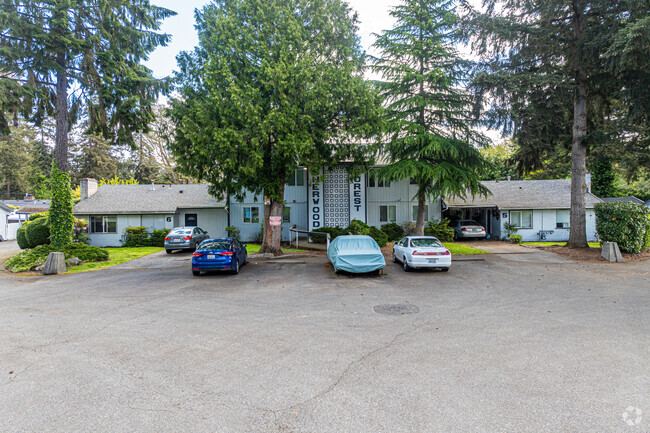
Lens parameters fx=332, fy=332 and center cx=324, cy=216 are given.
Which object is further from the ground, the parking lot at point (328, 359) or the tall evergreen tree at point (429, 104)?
the tall evergreen tree at point (429, 104)

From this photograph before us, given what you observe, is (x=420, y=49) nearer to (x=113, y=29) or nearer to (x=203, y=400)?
(x=113, y=29)

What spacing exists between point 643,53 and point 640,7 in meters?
2.34

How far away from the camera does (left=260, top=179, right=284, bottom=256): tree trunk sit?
18844mm

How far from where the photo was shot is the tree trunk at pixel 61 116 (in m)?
17.7

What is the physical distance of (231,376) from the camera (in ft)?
15.3

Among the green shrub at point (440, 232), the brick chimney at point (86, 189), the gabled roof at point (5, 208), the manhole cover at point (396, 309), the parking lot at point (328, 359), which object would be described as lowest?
the manhole cover at point (396, 309)

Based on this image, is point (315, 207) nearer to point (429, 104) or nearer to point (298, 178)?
point (298, 178)

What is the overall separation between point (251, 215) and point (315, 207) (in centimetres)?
586

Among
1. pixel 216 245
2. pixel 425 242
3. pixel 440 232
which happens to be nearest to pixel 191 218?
pixel 216 245

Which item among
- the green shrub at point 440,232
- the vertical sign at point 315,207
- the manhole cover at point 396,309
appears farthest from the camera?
the green shrub at point 440,232

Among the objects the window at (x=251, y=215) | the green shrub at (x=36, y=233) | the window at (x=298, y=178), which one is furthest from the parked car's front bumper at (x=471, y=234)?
the green shrub at (x=36, y=233)

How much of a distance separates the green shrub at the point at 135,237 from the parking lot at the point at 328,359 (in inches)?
611

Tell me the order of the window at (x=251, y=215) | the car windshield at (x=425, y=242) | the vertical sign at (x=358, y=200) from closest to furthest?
the car windshield at (x=425, y=242) < the vertical sign at (x=358, y=200) < the window at (x=251, y=215)

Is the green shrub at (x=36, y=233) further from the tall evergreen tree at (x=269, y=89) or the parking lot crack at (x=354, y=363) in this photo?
the parking lot crack at (x=354, y=363)
